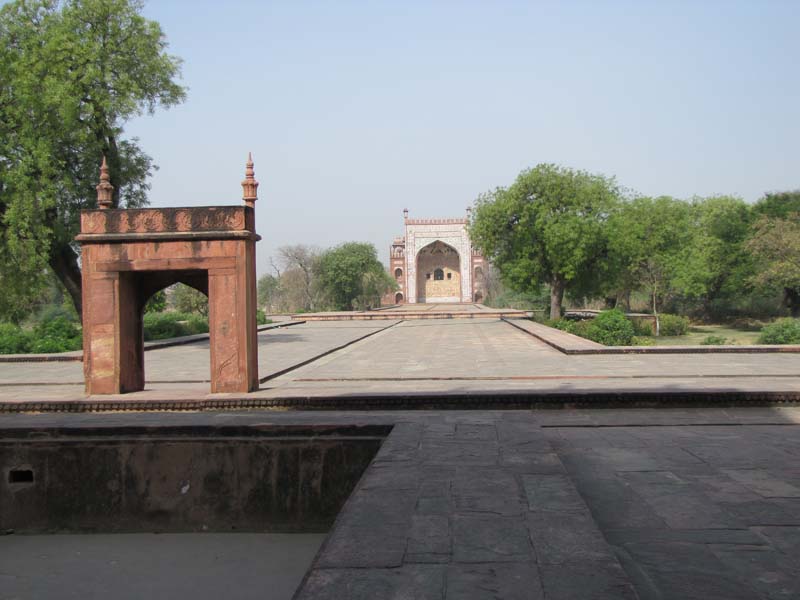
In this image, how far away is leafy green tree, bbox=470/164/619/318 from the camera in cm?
2189

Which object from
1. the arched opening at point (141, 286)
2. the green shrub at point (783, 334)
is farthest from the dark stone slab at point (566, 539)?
the green shrub at point (783, 334)

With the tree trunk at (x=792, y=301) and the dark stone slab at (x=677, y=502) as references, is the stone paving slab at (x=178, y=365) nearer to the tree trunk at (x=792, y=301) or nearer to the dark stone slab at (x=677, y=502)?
the dark stone slab at (x=677, y=502)

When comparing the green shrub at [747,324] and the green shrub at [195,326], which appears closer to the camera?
the green shrub at [195,326]

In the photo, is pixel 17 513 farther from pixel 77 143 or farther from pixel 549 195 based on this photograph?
pixel 549 195

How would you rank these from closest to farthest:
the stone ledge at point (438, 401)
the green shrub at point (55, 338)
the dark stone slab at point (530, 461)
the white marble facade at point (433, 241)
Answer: the dark stone slab at point (530, 461)
the stone ledge at point (438, 401)
the green shrub at point (55, 338)
the white marble facade at point (433, 241)

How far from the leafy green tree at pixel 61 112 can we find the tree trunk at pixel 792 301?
22.4 m

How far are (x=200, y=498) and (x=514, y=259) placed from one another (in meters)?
20.3

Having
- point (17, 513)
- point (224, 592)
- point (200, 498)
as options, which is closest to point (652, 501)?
point (224, 592)

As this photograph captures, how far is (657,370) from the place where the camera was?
365 inches

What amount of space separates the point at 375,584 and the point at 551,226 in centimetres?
2080

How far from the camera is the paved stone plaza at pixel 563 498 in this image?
6.72 ft

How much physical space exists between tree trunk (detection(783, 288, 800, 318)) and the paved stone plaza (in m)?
21.2

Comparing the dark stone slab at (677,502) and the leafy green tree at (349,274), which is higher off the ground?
the leafy green tree at (349,274)

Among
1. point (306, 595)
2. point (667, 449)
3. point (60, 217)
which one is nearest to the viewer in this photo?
point (306, 595)
